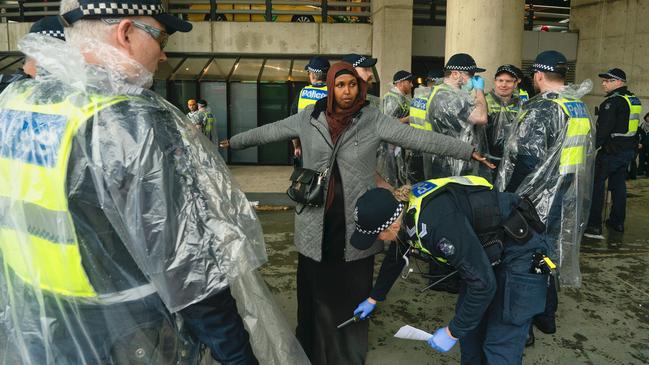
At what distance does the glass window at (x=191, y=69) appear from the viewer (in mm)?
11344

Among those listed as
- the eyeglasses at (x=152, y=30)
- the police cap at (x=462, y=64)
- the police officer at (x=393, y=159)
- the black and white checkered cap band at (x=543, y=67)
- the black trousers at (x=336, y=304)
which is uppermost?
the police cap at (x=462, y=64)

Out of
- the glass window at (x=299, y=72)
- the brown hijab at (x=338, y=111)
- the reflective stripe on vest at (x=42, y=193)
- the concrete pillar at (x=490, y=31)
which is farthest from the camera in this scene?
the glass window at (x=299, y=72)

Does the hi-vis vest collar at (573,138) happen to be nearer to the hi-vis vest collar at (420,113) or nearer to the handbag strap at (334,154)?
the hi-vis vest collar at (420,113)

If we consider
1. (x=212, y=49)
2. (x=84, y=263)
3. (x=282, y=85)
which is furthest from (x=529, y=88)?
(x=84, y=263)

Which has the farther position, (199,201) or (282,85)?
(282,85)

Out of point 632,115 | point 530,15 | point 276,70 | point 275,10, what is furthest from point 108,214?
point 530,15

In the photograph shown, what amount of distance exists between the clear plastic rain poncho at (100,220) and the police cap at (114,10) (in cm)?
8

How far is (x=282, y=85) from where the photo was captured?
36.9 feet

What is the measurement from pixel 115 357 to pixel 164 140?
66cm

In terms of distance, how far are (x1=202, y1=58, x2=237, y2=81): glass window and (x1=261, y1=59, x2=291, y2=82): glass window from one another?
2.74 ft

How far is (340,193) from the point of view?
2756mm

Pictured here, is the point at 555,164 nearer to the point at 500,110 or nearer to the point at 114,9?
the point at 500,110

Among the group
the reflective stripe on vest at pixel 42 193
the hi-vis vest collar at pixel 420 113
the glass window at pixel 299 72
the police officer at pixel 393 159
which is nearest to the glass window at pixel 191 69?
the glass window at pixel 299 72

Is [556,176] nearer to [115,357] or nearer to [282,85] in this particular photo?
[115,357]
